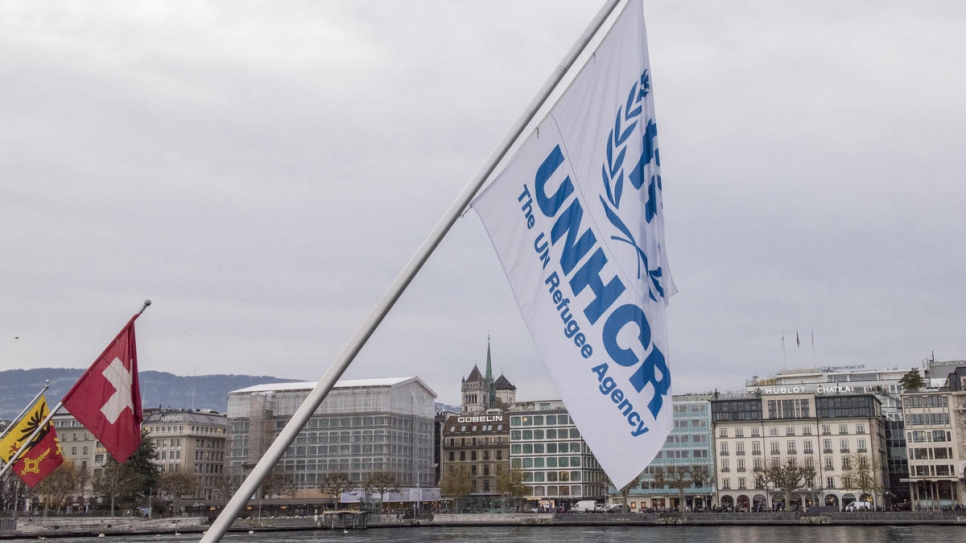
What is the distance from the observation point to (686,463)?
4397 inches

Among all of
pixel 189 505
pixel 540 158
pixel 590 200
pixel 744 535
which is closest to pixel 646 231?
pixel 590 200

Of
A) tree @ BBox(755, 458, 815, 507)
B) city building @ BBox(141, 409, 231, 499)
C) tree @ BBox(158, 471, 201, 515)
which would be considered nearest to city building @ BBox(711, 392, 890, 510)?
tree @ BBox(755, 458, 815, 507)

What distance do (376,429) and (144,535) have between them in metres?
36.7

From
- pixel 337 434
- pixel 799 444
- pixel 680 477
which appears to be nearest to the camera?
pixel 680 477

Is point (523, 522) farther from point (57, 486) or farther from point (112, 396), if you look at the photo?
point (112, 396)

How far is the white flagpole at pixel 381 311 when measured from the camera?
6242mm

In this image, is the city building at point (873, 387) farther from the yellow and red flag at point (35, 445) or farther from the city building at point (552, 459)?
the yellow and red flag at point (35, 445)

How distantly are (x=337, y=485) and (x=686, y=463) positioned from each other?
38.6 metres

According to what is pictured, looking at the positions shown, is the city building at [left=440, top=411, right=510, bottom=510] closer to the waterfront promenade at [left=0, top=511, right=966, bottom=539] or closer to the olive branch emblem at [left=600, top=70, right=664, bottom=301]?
the waterfront promenade at [left=0, top=511, right=966, bottom=539]

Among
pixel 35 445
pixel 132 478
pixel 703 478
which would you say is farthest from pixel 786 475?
pixel 35 445

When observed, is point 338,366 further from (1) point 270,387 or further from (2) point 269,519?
(1) point 270,387

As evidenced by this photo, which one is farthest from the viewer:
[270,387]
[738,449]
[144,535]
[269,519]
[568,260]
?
[270,387]

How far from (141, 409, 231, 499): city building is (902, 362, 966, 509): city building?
289 ft

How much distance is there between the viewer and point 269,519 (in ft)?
317
